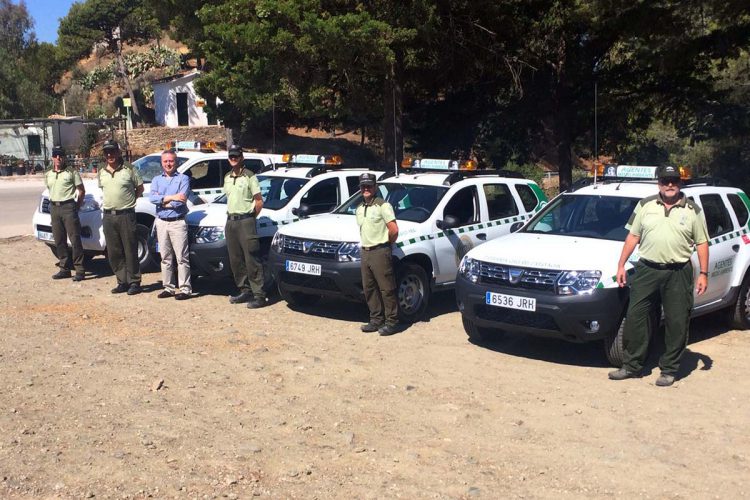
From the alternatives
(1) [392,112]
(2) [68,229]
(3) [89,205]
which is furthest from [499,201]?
(1) [392,112]

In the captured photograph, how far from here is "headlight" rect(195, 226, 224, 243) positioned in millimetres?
10711

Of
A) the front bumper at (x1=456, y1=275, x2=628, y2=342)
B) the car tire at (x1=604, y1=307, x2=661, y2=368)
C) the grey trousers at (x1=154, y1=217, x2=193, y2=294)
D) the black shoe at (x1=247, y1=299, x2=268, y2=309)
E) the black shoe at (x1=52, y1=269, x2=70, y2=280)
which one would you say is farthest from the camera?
the black shoe at (x1=52, y1=269, x2=70, y2=280)

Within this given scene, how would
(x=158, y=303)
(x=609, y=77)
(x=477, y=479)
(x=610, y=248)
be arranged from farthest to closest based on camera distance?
(x=609, y=77)
(x=158, y=303)
(x=610, y=248)
(x=477, y=479)

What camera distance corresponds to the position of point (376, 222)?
28.9 feet

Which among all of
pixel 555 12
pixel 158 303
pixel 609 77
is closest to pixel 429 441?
pixel 158 303

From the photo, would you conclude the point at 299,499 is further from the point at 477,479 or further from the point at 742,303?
the point at 742,303

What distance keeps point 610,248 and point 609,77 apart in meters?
12.5

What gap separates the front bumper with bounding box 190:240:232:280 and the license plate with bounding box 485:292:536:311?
4025 millimetres

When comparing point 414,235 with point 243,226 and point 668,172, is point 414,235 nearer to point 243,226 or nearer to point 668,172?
point 243,226

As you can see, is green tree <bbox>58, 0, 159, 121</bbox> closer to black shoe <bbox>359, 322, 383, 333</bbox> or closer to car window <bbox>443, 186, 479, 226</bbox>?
car window <bbox>443, 186, 479, 226</bbox>

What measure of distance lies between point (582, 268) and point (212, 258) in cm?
499

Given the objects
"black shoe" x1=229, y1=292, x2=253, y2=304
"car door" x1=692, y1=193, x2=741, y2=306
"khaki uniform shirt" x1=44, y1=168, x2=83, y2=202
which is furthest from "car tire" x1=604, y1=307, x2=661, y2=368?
"khaki uniform shirt" x1=44, y1=168, x2=83, y2=202

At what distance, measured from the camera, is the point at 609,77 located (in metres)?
19.3

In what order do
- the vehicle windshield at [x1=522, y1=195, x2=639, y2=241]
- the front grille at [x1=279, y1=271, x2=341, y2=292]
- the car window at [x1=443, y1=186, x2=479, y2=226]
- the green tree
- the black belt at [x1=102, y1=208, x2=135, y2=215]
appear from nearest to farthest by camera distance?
the vehicle windshield at [x1=522, y1=195, x2=639, y2=241] < the front grille at [x1=279, y1=271, x2=341, y2=292] < the car window at [x1=443, y1=186, x2=479, y2=226] < the black belt at [x1=102, y1=208, x2=135, y2=215] < the green tree
